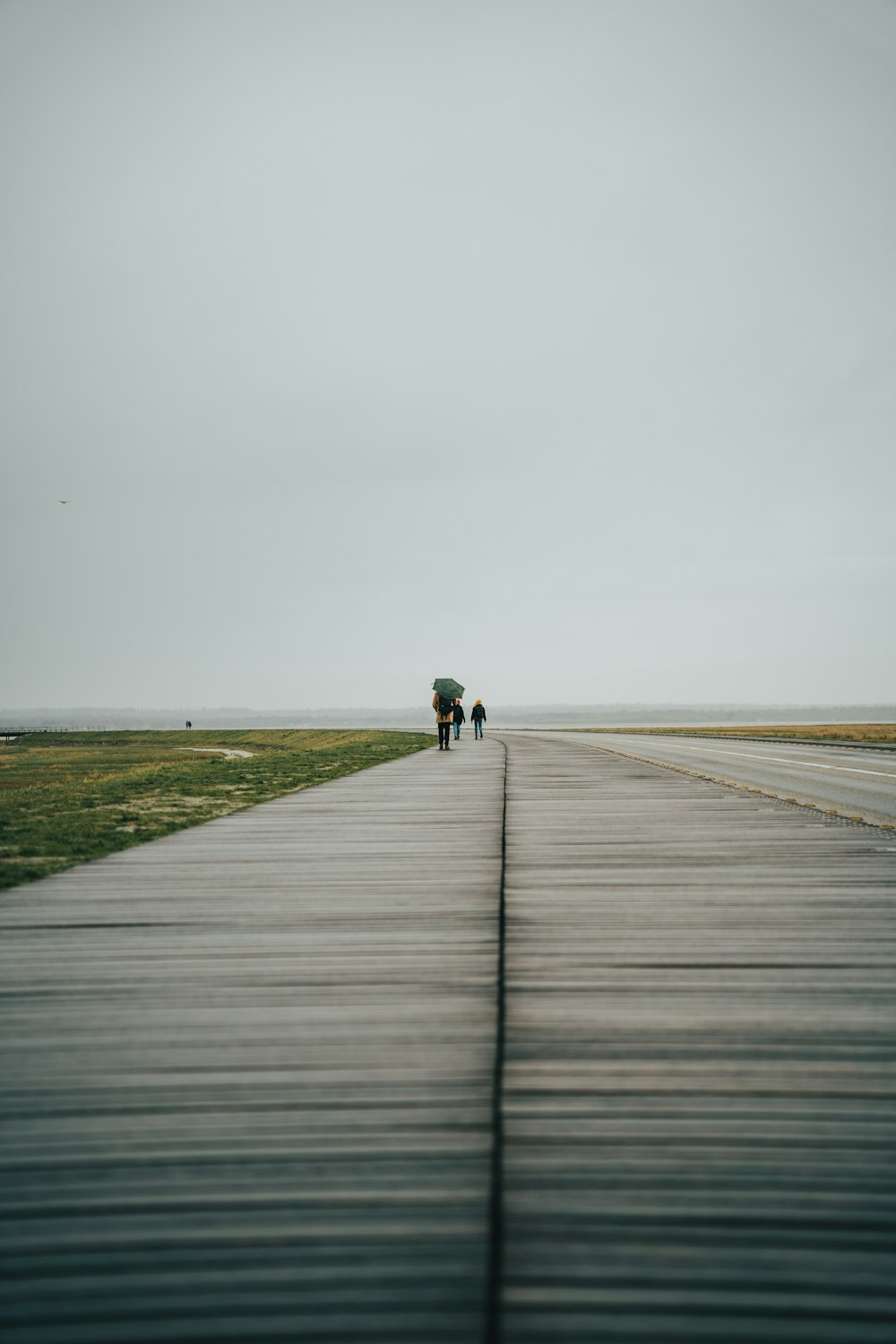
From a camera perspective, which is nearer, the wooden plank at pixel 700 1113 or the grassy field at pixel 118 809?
the wooden plank at pixel 700 1113

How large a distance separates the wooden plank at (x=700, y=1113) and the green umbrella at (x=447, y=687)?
818 inches

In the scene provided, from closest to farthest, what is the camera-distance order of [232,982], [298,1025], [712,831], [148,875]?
[298,1025] < [232,982] < [148,875] < [712,831]

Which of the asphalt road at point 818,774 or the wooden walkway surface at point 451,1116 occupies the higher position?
the wooden walkway surface at point 451,1116

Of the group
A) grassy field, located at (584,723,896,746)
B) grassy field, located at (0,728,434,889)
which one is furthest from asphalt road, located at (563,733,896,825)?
grassy field, located at (584,723,896,746)

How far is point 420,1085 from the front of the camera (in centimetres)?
297

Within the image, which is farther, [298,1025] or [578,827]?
[578,827]

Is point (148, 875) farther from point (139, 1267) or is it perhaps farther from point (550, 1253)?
point (550, 1253)

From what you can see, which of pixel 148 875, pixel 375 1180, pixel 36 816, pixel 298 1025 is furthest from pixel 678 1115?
pixel 36 816

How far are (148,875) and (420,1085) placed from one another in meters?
4.78

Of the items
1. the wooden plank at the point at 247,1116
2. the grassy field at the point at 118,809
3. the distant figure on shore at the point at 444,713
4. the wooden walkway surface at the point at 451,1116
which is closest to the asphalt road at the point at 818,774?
the wooden walkway surface at the point at 451,1116

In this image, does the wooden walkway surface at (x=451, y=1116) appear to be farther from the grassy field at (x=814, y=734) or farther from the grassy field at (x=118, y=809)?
the grassy field at (x=814, y=734)

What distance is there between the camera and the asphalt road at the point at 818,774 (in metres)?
12.6

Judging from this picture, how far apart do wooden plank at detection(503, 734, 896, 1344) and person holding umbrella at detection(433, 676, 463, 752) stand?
20.8 metres

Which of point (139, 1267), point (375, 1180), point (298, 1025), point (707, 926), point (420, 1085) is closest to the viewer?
point (139, 1267)
